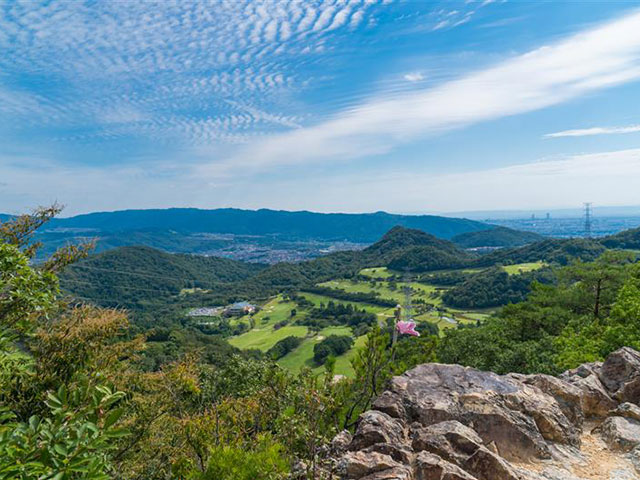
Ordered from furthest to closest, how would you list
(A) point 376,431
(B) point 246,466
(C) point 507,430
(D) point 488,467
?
(C) point 507,430 < (A) point 376,431 < (D) point 488,467 < (B) point 246,466

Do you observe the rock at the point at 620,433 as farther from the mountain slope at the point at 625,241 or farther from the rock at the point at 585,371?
the mountain slope at the point at 625,241

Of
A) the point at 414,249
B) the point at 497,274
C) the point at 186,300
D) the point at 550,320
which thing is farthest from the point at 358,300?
the point at 550,320

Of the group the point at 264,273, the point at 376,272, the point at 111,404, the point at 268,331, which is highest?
the point at 111,404

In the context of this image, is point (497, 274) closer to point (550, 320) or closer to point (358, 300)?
point (358, 300)

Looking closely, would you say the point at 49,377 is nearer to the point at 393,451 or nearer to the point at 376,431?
the point at 376,431

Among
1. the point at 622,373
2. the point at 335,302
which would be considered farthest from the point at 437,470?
→ the point at 335,302

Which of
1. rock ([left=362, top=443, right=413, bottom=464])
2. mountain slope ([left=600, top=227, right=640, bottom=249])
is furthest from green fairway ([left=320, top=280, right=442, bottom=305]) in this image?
rock ([left=362, top=443, right=413, bottom=464])

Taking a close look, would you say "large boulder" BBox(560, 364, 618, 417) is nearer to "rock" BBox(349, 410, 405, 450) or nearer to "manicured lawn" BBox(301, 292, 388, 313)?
"rock" BBox(349, 410, 405, 450)

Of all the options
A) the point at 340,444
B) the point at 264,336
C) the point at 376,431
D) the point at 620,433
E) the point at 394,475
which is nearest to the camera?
the point at 394,475
